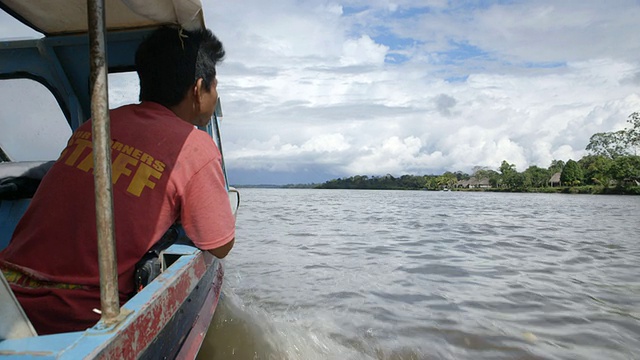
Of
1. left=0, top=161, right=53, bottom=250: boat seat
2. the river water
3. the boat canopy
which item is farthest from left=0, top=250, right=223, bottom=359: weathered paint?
the river water

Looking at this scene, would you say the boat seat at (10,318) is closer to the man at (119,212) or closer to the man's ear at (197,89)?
the man at (119,212)

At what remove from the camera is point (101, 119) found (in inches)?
45.0

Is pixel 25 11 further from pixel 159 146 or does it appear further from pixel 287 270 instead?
pixel 287 270

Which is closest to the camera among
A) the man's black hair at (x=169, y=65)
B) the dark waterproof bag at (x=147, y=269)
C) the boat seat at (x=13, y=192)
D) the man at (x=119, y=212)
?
→ the man at (x=119, y=212)

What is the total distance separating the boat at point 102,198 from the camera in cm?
108

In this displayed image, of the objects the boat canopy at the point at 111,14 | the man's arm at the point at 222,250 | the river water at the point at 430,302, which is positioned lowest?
the river water at the point at 430,302

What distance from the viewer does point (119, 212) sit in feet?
5.03

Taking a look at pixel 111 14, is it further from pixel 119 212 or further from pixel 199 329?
pixel 199 329

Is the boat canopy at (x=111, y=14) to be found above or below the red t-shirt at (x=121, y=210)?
above

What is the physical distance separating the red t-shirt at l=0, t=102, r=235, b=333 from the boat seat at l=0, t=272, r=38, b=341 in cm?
36

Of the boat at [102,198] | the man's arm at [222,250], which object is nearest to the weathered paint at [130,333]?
the boat at [102,198]

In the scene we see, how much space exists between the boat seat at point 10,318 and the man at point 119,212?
361mm

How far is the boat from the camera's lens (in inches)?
42.5

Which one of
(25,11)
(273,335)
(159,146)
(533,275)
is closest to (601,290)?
(533,275)
